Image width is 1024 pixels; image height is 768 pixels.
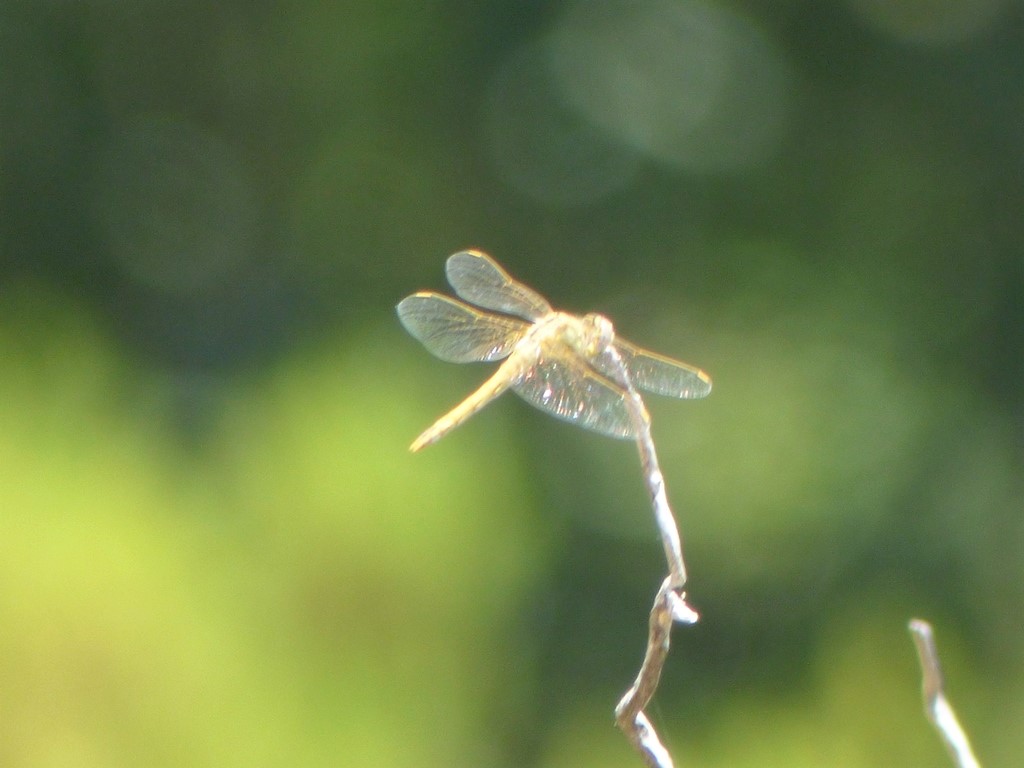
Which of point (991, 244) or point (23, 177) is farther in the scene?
point (23, 177)

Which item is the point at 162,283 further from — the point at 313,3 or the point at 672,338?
the point at 672,338

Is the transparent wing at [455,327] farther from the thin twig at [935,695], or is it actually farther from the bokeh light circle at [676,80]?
the bokeh light circle at [676,80]

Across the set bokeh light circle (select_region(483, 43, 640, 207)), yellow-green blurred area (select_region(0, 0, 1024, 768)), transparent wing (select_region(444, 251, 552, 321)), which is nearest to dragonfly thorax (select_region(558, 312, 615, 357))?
transparent wing (select_region(444, 251, 552, 321))

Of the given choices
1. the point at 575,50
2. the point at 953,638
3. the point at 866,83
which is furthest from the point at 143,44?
the point at 953,638

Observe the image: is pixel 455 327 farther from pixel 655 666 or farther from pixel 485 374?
pixel 485 374

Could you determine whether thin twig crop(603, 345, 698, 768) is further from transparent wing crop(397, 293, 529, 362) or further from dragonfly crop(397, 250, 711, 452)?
transparent wing crop(397, 293, 529, 362)

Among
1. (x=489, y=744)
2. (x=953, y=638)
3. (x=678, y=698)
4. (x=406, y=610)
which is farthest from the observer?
(x=678, y=698)
